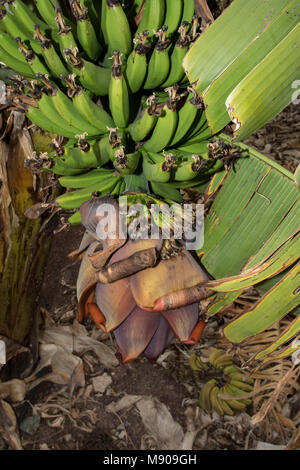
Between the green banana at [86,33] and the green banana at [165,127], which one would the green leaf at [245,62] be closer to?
the green banana at [165,127]

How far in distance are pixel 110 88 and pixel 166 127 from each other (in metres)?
0.13

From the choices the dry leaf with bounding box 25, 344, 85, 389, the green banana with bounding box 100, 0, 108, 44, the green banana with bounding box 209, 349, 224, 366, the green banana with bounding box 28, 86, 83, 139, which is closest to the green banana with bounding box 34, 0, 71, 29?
the green banana with bounding box 100, 0, 108, 44

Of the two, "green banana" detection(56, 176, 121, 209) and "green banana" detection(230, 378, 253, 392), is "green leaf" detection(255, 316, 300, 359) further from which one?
"green banana" detection(230, 378, 253, 392)

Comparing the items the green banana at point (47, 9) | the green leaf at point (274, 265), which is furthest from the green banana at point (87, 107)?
the green leaf at point (274, 265)

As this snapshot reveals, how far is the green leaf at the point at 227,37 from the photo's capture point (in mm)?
559

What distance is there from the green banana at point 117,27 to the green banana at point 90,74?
0.06 m

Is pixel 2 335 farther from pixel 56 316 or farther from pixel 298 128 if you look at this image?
pixel 298 128

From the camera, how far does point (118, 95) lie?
65cm

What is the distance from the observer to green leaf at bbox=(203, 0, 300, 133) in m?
0.55

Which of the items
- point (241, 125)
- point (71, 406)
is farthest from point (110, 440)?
point (241, 125)

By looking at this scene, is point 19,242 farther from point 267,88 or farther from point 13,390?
point 267,88

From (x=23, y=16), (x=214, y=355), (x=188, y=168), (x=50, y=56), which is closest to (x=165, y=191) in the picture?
(x=188, y=168)

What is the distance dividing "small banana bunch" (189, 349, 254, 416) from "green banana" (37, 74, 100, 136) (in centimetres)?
111
